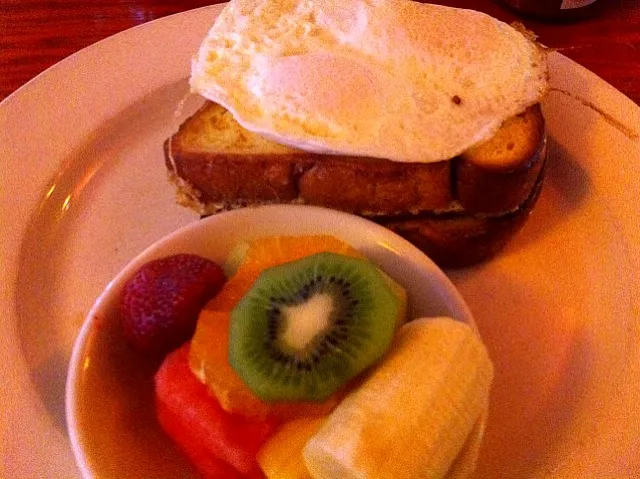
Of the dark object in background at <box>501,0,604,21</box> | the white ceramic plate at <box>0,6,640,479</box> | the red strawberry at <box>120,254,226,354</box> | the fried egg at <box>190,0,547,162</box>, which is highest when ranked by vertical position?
the fried egg at <box>190,0,547,162</box>

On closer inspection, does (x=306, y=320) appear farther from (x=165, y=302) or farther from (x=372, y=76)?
(x=372, y=76)

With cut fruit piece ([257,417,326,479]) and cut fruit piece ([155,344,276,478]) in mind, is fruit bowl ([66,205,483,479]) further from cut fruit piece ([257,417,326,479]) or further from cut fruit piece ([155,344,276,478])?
cut fruit piece ([257,417,326,479])

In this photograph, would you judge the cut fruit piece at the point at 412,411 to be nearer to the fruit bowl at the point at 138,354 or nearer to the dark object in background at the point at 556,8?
the fruit bowl at the point at 138,354

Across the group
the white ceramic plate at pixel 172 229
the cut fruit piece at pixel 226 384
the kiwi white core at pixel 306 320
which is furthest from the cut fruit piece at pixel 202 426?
the white ceramic plate at pixel 172 229

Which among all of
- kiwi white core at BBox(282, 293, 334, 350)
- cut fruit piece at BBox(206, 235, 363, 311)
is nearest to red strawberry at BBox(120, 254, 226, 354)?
cut fruit piece at BBox(206, 235, 363, 311)

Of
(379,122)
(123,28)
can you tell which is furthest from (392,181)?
(123,28)

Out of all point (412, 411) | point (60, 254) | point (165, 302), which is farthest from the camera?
point (60, 254)
